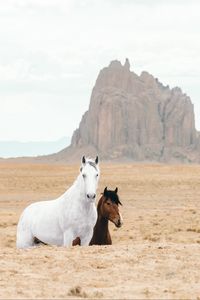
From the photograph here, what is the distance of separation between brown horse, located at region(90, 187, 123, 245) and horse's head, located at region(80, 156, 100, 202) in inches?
44.4

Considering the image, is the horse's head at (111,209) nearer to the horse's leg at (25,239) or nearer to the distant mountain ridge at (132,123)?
the horse's leg at (25,239)

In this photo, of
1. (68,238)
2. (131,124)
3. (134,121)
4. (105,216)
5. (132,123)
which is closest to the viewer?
(68,238)

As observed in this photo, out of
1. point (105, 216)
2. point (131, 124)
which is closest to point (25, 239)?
point (105, 216)

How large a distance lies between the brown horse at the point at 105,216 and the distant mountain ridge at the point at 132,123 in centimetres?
13675

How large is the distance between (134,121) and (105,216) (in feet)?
474

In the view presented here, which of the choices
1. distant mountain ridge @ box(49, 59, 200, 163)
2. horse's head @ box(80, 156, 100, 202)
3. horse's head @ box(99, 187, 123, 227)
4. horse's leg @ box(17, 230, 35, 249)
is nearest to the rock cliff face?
distant mountain ridge @ box(49, 59, 200, 163)

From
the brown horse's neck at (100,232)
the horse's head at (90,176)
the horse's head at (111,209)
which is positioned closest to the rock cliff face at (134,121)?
the brown horse's neck at (100,232)

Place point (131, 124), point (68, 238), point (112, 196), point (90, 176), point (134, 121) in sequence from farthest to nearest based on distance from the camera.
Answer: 1. point (131, 124)
2. point (134, 121)
3. point (112, 196)
4. point (68, 238)
5. point (90, 176)

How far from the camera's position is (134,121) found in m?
158

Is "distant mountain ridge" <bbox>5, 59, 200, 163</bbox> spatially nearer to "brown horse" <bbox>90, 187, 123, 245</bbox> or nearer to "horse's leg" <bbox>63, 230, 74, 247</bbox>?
"brown horse" <bbox>90, 187, 123, 245</bbox>

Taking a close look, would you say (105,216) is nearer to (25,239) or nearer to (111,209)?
(111,209)

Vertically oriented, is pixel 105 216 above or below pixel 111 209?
below

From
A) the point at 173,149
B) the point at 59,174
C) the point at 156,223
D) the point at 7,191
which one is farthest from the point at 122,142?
the point at 156,223

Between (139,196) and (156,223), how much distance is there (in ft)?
55.0
